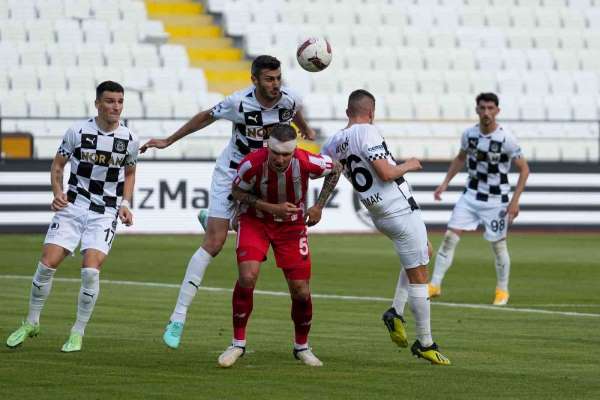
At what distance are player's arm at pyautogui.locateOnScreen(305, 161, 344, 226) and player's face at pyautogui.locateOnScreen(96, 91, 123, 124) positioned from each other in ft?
5.89

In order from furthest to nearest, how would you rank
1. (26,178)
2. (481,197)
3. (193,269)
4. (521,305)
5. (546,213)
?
(546,213), (26,178), (481,197), (521,305), (193,269)

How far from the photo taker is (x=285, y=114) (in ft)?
32.8

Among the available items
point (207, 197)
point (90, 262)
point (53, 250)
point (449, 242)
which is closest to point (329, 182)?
point (90, 262)

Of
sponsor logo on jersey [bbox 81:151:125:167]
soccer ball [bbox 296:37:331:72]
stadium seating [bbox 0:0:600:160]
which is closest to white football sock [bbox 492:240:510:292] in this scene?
soccer ball [bbox 296:37:331:72]

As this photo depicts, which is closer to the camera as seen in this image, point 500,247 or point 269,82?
point 269,82

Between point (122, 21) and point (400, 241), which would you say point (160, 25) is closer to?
point (122, 21)

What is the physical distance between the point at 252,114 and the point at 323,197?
1.03 m

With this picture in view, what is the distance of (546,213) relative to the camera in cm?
2662

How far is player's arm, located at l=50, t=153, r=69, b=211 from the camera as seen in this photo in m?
9.87

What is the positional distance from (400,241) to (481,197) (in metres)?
5.62

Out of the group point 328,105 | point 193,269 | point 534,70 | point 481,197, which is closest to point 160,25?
point 328,105

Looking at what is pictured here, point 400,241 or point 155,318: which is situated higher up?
point 400,241

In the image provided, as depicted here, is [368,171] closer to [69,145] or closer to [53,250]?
[69,145]

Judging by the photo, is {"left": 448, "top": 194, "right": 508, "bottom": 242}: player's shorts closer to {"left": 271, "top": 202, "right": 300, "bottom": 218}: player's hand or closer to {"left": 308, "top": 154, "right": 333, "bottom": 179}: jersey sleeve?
{"left": 308, "top": 154, "right": 333, "bottom": 179}: jersey sleeve
